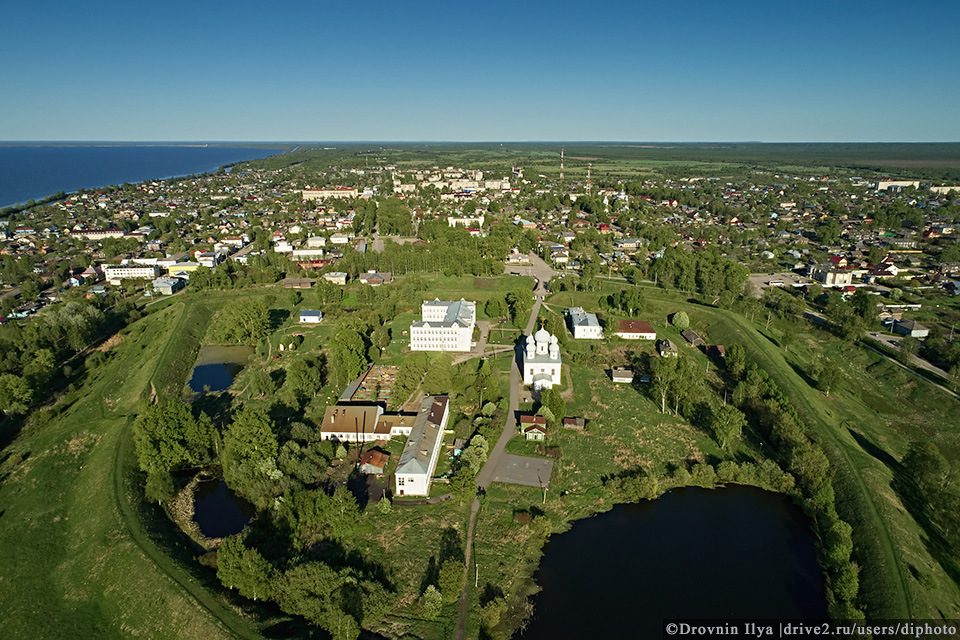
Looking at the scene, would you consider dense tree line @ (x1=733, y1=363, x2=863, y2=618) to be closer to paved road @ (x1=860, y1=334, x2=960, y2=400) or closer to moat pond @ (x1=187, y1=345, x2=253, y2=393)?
paved road @ (x1=860, y1=334, x2=960, y2=400)

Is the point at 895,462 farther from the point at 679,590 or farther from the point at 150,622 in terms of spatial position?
the point at 150,622

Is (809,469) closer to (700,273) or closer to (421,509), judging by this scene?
(421,509)

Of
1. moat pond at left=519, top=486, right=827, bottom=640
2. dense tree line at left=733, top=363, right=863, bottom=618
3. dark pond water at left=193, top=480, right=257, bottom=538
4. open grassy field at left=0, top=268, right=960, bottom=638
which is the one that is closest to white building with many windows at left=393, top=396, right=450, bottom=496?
open grassy field at left=0, top=268, right=960, bottom=638

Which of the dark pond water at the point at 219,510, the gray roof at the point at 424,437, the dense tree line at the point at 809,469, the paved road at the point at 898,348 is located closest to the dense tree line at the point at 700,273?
the paved road at the point at 898,348

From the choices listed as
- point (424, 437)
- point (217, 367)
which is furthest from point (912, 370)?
Answer: point (217, 367)

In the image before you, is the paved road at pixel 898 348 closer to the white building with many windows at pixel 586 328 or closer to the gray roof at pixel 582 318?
the white building with many windows at pixel 586 328

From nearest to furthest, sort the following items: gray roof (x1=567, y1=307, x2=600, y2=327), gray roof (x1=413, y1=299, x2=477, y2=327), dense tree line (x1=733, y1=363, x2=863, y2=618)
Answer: dense tree line (x1=733, y1=363, x2=863, y2=618)
gray roof (x1=413, y1=299, x2=477, y2=327)
gray roof (x1=567, y1=307, x2=600, y2=327)
